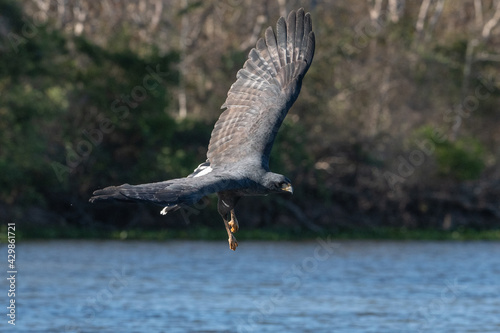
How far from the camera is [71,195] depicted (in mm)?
34062

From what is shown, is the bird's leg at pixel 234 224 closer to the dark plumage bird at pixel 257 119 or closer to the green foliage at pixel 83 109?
the dark plumage bird at pixel 257 119

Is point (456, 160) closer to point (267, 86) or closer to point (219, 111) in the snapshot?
point (219, 111)

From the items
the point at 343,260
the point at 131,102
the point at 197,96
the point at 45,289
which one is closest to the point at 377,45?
the point at 197,96

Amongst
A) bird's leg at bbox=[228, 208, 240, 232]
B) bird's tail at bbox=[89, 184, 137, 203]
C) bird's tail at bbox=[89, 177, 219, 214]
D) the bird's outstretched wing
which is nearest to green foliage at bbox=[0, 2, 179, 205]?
the bird's outstretched wing

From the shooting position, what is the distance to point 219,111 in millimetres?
37000

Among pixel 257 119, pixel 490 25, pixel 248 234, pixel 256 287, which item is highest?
pixel 490 25

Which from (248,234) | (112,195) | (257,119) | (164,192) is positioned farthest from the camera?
(248,234)

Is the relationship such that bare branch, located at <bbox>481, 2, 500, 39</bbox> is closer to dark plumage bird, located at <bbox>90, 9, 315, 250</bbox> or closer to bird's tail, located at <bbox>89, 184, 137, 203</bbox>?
dark plumage bird, located at <bbox>90, 9, 315, 250</bbox>

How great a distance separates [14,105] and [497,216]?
55.8 feet

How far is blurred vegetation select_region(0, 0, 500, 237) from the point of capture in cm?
3306

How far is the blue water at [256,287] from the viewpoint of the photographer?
63.0 ft

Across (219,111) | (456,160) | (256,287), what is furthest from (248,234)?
(256,287)

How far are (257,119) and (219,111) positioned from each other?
83.6 ft

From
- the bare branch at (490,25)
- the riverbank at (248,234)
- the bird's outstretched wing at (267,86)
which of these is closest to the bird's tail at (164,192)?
the bird's outstretched wing at (267,86)
